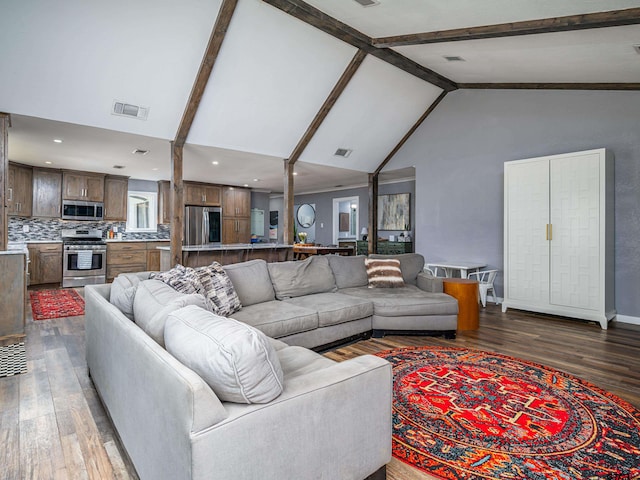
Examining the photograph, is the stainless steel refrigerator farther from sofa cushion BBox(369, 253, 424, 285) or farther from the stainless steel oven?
sofa cushion BBox(369, 253, 424, 285)

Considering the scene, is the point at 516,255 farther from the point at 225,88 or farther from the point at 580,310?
the point at 225,88

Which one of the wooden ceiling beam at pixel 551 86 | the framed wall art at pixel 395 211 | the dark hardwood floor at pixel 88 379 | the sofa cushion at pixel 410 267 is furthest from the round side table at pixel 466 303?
the framed wall art at pixel 395 211

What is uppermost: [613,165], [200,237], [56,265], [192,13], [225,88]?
[192,13]

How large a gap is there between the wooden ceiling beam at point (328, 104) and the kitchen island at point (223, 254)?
5.25 ft

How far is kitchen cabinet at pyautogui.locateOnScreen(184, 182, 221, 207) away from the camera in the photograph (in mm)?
8906

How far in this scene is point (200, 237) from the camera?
29.2 feet

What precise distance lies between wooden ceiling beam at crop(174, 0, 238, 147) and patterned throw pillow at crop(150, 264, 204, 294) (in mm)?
2609

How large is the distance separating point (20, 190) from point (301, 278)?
6.50 m

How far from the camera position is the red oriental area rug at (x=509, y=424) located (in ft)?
5.60

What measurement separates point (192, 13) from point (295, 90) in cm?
172

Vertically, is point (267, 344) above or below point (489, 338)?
above

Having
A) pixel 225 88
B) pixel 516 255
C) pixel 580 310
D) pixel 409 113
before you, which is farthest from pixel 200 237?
pixel 580 310

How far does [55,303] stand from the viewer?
215 inches

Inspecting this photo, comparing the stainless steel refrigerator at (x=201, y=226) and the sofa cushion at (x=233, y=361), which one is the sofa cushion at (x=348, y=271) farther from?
the stainless steel refrigerator at (x=201, y=226)
